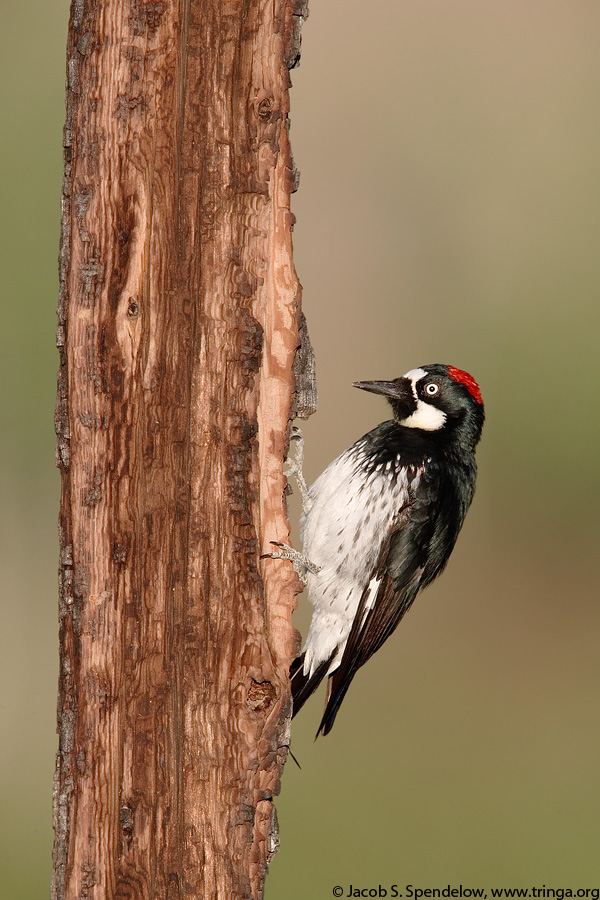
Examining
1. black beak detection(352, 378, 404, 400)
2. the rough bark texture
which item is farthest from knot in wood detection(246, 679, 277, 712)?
black beak detection(352, 378, 404, 400)

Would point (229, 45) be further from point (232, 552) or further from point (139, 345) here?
point (232, 552)

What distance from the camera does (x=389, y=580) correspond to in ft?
7.68

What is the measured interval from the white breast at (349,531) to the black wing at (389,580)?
24 millimetres

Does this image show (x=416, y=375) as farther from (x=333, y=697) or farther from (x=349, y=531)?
(x=333, y=697)

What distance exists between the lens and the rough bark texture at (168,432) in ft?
5.33

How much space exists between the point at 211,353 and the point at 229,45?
2.05 feet

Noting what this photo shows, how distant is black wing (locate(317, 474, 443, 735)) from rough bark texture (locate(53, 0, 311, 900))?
2.11 ft

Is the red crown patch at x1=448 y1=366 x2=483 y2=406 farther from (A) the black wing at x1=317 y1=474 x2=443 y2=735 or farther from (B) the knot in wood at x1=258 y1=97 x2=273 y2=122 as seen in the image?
(B) the knot in wood at x1=258 y1=97 x2=273 y2=122

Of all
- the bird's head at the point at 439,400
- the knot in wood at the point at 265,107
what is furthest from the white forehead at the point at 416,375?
the knot in wood at the point at 265,107

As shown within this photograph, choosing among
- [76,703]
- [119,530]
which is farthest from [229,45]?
[76,703]

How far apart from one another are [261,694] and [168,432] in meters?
0.58

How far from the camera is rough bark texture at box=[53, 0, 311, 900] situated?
162 cm

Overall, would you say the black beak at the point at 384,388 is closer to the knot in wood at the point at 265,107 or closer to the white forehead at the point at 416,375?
the white forehead at the point at 416,375

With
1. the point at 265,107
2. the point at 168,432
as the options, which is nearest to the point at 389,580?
the point at 168,432
